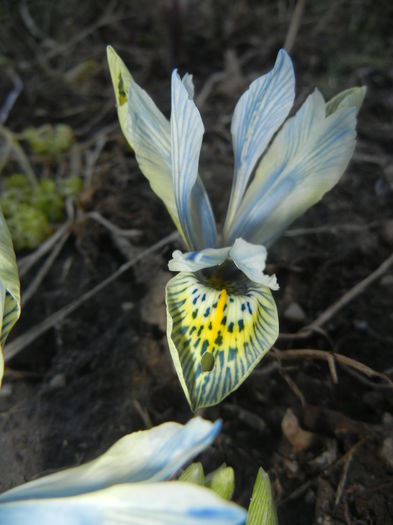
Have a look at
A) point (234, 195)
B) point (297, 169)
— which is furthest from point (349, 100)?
point (234, 195)

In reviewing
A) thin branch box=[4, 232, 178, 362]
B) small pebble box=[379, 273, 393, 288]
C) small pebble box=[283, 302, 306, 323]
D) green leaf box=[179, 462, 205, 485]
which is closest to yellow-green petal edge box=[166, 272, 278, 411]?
green leaf box=[179, 462, 205, 485]

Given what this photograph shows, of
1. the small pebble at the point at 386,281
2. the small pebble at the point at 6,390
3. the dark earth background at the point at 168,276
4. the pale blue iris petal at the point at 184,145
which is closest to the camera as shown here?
the pale blue iris petal at the point at 184,145

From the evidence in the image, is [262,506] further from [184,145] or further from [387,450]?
[184,145]

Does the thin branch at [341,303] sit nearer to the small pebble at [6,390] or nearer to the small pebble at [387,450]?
the small pebble at [387,450]

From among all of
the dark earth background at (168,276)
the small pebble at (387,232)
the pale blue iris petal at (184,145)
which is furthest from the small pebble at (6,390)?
the small pebble at (387,232)

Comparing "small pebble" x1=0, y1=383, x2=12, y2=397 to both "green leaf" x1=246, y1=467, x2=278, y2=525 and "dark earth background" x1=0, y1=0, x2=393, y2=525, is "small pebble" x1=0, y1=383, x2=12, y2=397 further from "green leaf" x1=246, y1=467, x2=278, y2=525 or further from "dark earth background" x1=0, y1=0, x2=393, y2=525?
"green leaf" x1=246, y1=467, x2=278, y2=525

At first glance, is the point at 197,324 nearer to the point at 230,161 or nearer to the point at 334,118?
the point at 334,118

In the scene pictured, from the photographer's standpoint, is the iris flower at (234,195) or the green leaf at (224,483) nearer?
the green leaf at (224,483)

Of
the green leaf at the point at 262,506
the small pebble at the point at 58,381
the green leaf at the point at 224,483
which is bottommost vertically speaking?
the small pebble at the point at 58,381
